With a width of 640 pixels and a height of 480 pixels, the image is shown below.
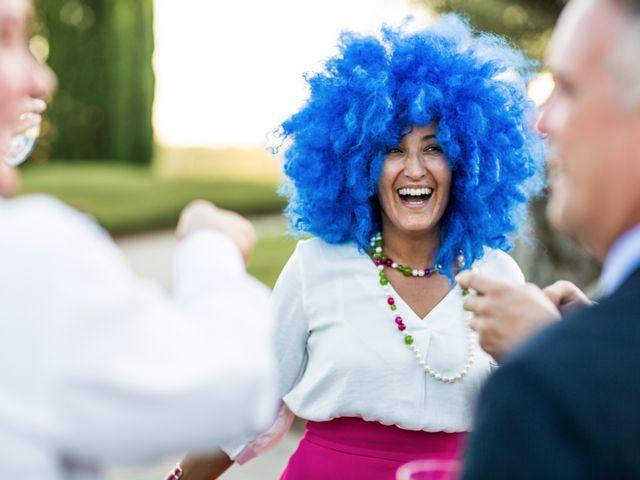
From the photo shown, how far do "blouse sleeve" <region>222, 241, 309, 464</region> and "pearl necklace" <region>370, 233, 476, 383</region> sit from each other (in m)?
0.27

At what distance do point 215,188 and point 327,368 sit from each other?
46.2ft

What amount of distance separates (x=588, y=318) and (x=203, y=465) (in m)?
1.83

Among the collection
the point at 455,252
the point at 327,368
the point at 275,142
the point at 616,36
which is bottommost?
the point at 327,368

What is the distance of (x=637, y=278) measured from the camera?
5.32ft

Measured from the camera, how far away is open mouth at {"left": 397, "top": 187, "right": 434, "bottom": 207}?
3.40 m

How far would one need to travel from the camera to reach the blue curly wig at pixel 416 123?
3461mm

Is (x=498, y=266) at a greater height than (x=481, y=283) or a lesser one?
lesser

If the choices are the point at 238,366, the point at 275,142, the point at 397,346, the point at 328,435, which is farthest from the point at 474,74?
the point at 238,366

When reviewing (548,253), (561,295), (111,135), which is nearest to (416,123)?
(561,295)

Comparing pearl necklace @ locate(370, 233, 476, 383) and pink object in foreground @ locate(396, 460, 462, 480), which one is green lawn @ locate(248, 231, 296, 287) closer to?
pearl necklace @ locate(370, 233, 476, 383)

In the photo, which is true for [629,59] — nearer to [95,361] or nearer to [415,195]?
[95,361]

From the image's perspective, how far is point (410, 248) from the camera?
343cm

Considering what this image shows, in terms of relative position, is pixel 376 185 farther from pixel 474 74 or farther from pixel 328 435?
pixel 328 435

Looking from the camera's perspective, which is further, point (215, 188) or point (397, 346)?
point (215, 188)
